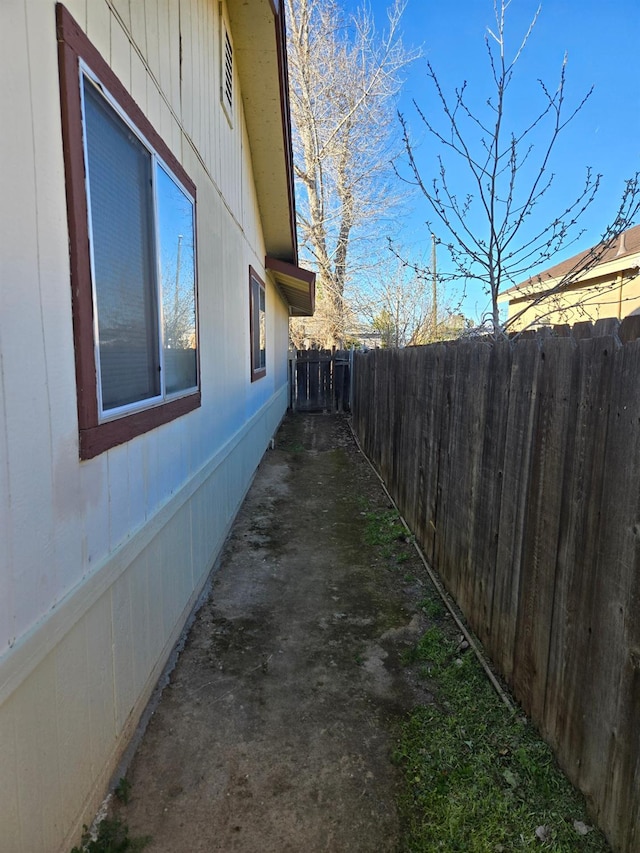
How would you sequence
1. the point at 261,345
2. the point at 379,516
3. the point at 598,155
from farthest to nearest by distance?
the point at 261,345, the point at 379,516, the point at 598,155

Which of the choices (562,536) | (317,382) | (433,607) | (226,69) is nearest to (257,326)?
(226,69)

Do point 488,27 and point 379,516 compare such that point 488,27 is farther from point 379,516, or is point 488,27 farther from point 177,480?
point 379,516

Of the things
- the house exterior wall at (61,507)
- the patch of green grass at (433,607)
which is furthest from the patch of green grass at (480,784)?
the house exterior wall at (61,507)

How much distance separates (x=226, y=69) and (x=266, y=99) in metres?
1.13

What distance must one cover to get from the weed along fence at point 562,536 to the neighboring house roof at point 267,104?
4.24 m

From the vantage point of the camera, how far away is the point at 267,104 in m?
6.12

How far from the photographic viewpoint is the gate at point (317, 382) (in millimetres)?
16125

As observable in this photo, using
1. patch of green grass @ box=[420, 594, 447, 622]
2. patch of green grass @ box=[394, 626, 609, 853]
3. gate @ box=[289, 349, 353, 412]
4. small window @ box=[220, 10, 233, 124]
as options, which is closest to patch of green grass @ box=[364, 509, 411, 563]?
patch of green grass @ box=[420, 594, 447, 622]

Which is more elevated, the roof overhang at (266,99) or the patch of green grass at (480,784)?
the roof overhang at (266,99)

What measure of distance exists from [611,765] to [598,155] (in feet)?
13.7

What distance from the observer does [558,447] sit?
2.19 metres

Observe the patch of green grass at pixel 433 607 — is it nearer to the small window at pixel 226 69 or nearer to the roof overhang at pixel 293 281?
the small window at pixel 226 69

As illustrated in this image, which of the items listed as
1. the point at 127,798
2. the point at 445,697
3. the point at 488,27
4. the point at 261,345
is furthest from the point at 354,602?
the point at 261,345

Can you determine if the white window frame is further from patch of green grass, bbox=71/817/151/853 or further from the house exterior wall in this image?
patch of green grass, bbox=71/817/151/853
